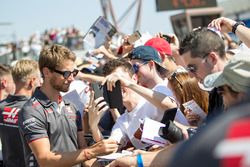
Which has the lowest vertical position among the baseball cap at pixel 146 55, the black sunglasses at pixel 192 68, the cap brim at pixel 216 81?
the black sunglasses at pixel 192 68

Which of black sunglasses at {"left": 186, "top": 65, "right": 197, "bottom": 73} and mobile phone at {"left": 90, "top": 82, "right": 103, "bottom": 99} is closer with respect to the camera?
black sunglasses at {"left": 186, "top": 65, "right": 197, "bottom": 73}

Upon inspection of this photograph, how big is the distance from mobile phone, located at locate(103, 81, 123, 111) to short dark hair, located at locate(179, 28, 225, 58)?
0.50 m

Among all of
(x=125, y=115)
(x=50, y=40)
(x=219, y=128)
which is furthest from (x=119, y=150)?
(x=50, y=40)

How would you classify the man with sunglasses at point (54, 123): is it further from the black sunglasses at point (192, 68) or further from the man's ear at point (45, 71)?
the black sunglasses at point (192, 68)

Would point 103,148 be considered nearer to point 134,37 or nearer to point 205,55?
point 205,55

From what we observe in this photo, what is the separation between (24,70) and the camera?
14.4 ft

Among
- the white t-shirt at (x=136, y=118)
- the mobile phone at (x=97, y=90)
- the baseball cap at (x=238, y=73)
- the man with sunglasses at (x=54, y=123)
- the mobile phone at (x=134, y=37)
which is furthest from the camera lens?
the mobile phone at (x=134, y=37)

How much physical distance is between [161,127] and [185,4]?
1426cm

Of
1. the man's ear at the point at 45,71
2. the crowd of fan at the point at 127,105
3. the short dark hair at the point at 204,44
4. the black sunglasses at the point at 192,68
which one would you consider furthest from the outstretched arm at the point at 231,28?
the man's ear at the point at 45,71

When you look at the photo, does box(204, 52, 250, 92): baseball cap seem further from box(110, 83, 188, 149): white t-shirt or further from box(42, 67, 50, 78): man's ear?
box(42, 67, 50, 78): man's ear

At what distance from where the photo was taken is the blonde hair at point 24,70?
4.39 metres

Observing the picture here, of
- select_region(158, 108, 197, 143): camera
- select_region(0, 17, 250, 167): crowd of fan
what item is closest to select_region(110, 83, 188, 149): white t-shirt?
select_region(0, 17, 250, 167): crowd of fan

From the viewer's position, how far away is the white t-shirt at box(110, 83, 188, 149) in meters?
3.27

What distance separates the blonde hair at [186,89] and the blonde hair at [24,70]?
5.18ft
